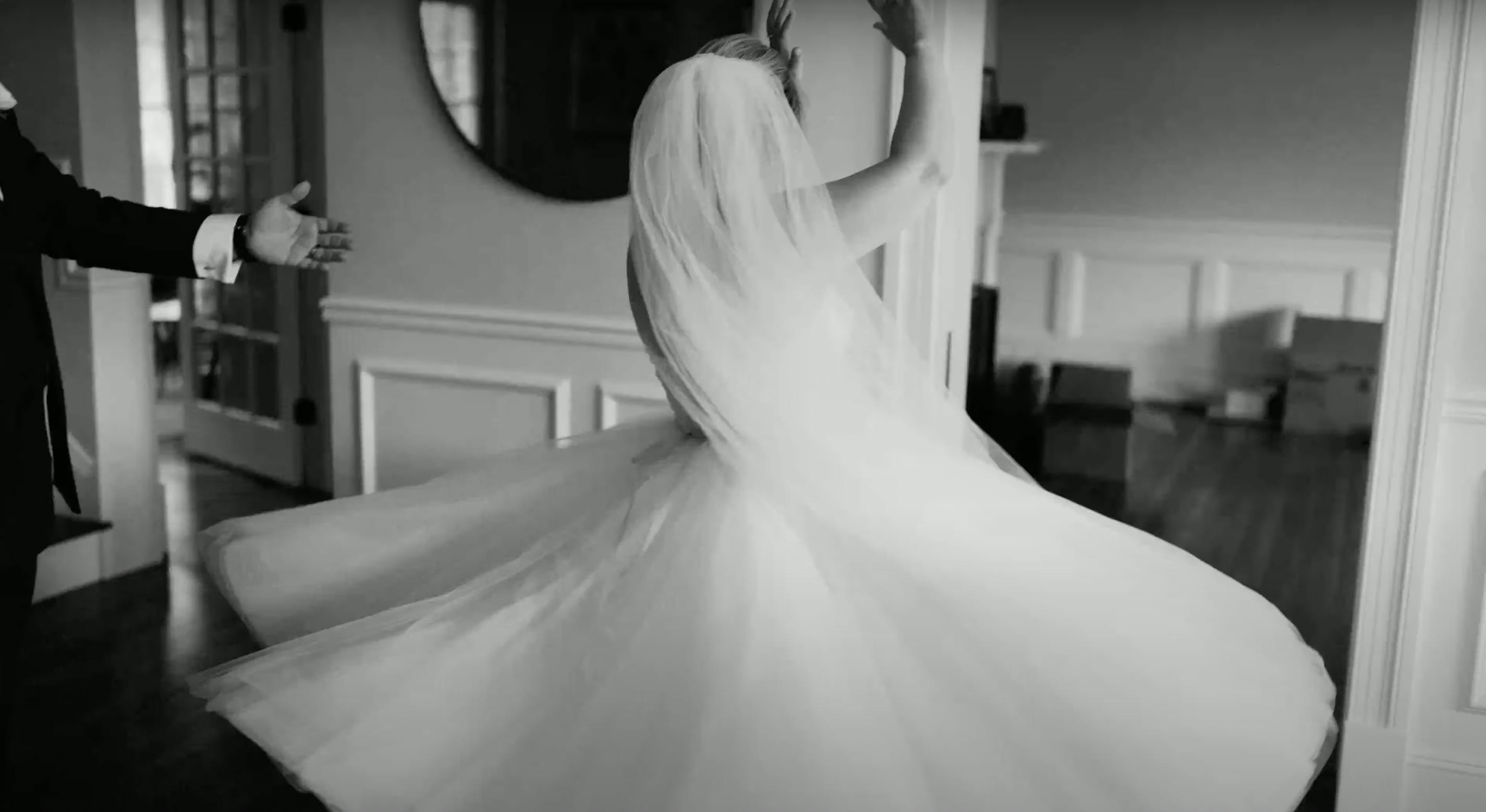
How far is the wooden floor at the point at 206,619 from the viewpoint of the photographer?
101 inches

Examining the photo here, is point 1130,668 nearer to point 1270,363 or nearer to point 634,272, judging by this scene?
point 634,272

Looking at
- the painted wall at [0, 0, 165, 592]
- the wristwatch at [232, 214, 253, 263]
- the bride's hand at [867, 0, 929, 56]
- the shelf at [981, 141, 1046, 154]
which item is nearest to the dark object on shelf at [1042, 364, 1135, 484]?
the shelf at [981, 141, 1046, 154]

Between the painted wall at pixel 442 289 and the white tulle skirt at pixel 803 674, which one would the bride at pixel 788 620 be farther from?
the painted wall at pixel 442 289

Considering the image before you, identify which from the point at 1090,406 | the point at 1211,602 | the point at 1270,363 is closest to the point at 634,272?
the point at 1211,602

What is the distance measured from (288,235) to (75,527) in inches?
83.9

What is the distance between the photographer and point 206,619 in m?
3.44

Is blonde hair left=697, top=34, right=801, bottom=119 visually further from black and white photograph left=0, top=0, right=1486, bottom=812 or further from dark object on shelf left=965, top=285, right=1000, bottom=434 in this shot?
dark object on shelf left=965, top=285, right=1000, bottom=434

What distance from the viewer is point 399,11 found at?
10.2 feet

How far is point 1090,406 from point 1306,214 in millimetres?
2092

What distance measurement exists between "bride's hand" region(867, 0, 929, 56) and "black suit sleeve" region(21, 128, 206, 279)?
1.05 m

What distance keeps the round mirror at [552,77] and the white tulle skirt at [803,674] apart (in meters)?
1.21

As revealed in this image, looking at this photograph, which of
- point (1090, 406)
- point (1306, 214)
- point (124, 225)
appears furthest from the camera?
point (1306, 214)

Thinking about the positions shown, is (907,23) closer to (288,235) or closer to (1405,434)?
(288,235)

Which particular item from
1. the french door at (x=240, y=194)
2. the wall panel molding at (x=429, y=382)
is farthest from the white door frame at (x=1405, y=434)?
the french door at (x=240, y=194)
